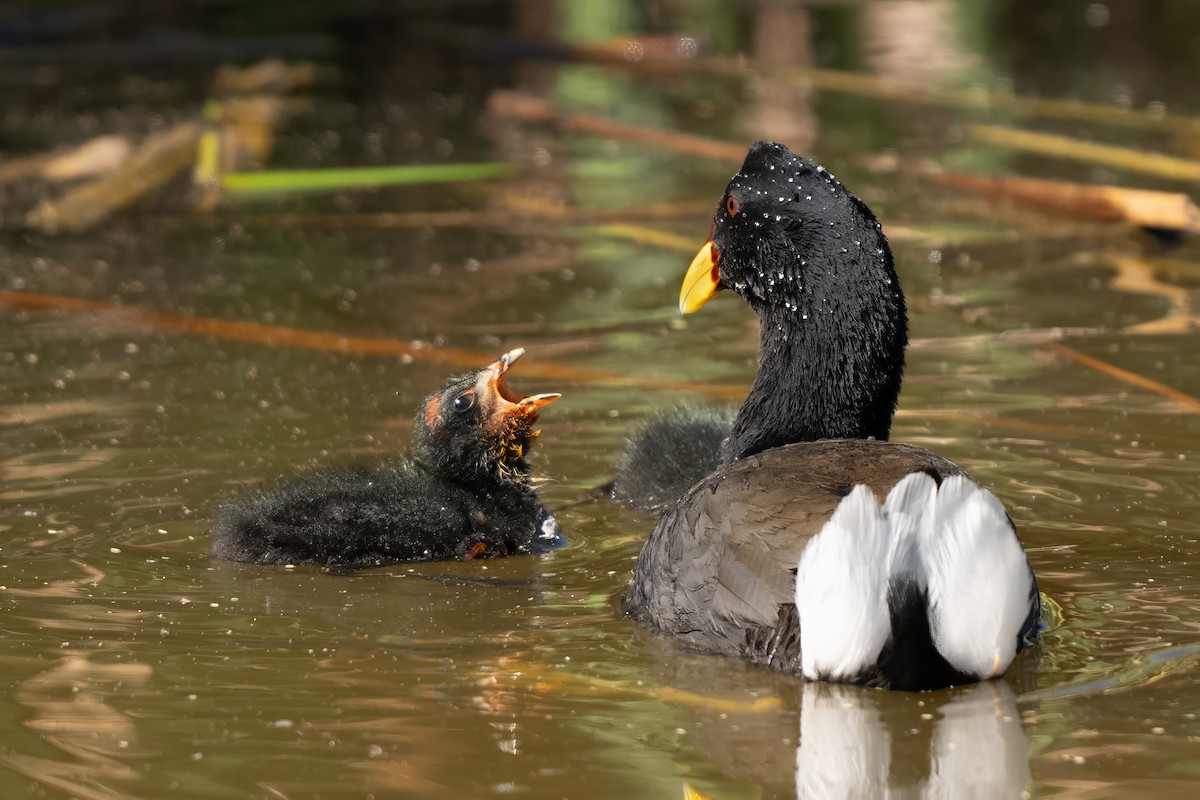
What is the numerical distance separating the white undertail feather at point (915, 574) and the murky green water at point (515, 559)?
0.39ft

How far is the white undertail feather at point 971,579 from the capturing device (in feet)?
11.6

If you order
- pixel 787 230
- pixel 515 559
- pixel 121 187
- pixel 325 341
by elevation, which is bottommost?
pixel 515 559

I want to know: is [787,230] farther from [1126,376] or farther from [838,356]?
[1126,376]

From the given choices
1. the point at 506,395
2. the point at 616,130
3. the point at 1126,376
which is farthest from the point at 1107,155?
the point at 506,395

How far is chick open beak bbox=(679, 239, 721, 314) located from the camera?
15.9 ft

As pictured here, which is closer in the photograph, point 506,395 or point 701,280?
point 701,280

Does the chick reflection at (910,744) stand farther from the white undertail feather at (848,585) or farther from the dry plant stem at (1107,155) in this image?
the dry plant stem at (1107,155)

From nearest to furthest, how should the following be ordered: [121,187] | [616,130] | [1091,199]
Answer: [1091,199]
[121,187]
[616,130]

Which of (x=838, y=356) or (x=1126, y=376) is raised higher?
(x=838, y=356)

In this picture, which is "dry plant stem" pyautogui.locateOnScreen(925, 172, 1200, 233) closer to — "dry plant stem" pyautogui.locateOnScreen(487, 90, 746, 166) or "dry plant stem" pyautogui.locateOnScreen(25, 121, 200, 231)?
"dry plant stem" pyautogui.locateOnScreen(487, 90, 746, 166)

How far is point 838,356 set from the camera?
4402 mm

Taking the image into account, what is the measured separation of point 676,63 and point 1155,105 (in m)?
3.56

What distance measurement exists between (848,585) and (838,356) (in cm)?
104

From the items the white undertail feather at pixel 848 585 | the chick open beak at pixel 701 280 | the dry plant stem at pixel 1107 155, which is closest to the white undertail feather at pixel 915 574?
the white undertail feather at pixel 848 585
